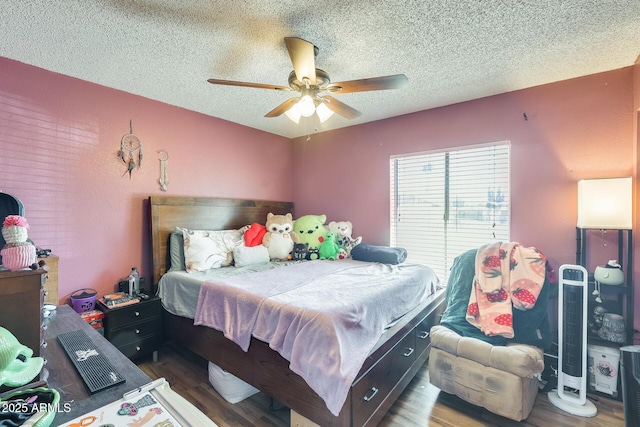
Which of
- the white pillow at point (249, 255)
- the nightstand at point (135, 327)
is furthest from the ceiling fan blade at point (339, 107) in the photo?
the nightstand at point (135, 327)

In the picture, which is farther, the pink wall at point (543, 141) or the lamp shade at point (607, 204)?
the pink wall at point (543, 141)

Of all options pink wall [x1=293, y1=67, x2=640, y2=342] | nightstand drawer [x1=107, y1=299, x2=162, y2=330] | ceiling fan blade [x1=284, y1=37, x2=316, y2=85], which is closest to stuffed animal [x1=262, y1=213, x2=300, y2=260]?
pink wall [x1=293, y1=67, x2=640, y2=342]

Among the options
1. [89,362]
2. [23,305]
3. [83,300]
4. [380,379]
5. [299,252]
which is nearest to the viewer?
[23,305]

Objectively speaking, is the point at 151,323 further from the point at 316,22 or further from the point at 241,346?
the point at 316,22

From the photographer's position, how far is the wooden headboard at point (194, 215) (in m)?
2.78

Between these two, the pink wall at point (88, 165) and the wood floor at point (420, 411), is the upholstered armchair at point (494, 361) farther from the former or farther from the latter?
the pink wall at point (88, 165)

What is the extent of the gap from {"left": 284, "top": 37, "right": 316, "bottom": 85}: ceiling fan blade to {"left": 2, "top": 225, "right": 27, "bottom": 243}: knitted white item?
1.35 m

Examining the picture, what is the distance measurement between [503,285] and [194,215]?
2.96 m

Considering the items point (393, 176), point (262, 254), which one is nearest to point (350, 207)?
point (393, 176)

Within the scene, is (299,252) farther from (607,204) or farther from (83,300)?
(607,204)

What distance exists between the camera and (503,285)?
2.21 m

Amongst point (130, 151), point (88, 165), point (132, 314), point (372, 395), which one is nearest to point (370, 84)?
point (372, 395)

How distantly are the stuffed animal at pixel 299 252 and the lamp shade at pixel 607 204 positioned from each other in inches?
95.7

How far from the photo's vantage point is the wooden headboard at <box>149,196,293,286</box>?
2.78 meters
